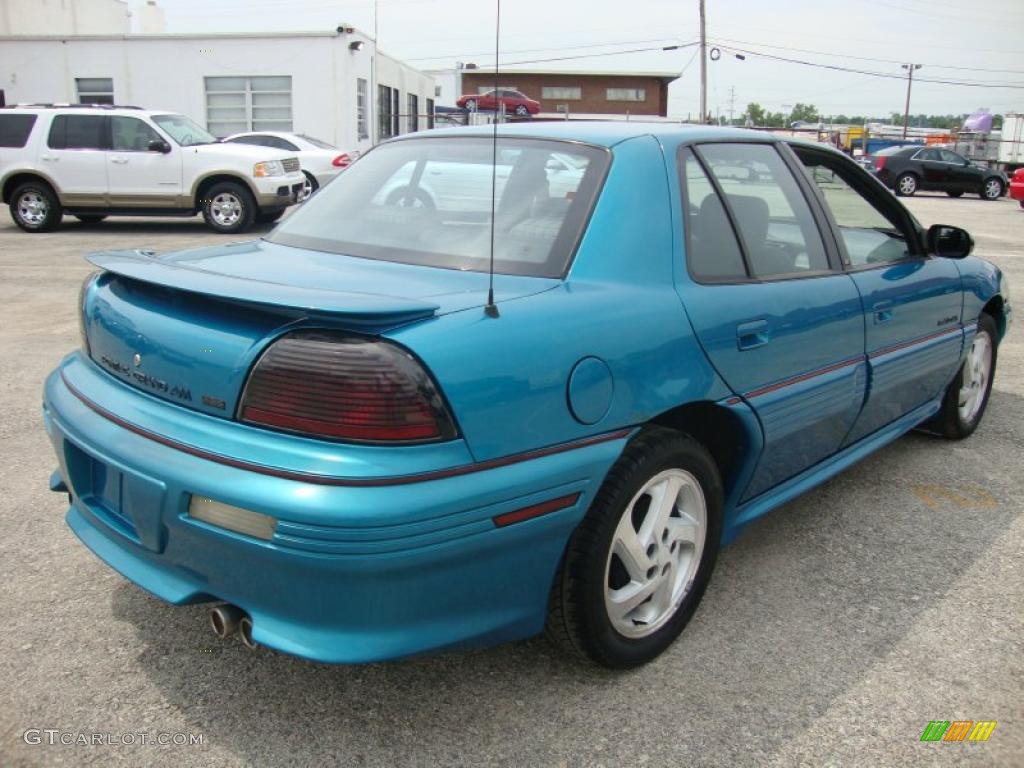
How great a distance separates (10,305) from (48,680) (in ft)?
21.5

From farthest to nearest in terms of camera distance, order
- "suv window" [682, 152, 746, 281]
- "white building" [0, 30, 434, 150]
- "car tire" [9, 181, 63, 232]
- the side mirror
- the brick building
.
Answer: the brick building < "white building" [0, 30, 434, 150] < "car tire" [9, 181, 63, 232] < the side mirror < "suv window" [682, 152, 746, 281]

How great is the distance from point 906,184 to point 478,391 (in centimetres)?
2730

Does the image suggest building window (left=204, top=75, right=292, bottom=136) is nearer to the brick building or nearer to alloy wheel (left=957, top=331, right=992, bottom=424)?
alloy wheel (left=957, top=331, right=992, bottom=424)

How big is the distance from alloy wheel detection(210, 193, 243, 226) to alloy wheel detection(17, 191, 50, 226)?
2557 millimetres

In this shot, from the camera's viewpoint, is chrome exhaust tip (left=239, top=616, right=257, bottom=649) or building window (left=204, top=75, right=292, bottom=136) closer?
chrome exhaust tip (left=239, top=616, right=257, bottom=649)

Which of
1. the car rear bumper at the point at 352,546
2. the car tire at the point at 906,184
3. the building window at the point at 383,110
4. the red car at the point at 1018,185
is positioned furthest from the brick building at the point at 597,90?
the car rear bumper at the point at 352,546

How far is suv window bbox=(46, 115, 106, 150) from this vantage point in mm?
13094

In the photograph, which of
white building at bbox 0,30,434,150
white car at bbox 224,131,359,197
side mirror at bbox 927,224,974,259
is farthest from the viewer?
white building at bbox 0,30,434,150

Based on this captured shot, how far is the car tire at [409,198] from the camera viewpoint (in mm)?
2973

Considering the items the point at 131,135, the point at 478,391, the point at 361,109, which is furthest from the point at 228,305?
the point at 361,109

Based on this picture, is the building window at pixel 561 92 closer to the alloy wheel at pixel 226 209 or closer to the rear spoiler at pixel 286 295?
the alloy wheel at pixel 226 209

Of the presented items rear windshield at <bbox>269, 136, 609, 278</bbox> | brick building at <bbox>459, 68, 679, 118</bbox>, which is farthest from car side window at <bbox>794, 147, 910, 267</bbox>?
brick building at <bbox>459, 68, 679, 118</bbox>

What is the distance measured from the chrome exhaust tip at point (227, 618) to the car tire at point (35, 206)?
13.1 m

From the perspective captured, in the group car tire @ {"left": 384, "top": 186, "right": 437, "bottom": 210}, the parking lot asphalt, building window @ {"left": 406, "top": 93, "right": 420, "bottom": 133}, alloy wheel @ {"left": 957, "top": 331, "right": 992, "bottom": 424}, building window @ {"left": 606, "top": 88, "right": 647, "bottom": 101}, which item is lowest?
the parking lot asphalt
